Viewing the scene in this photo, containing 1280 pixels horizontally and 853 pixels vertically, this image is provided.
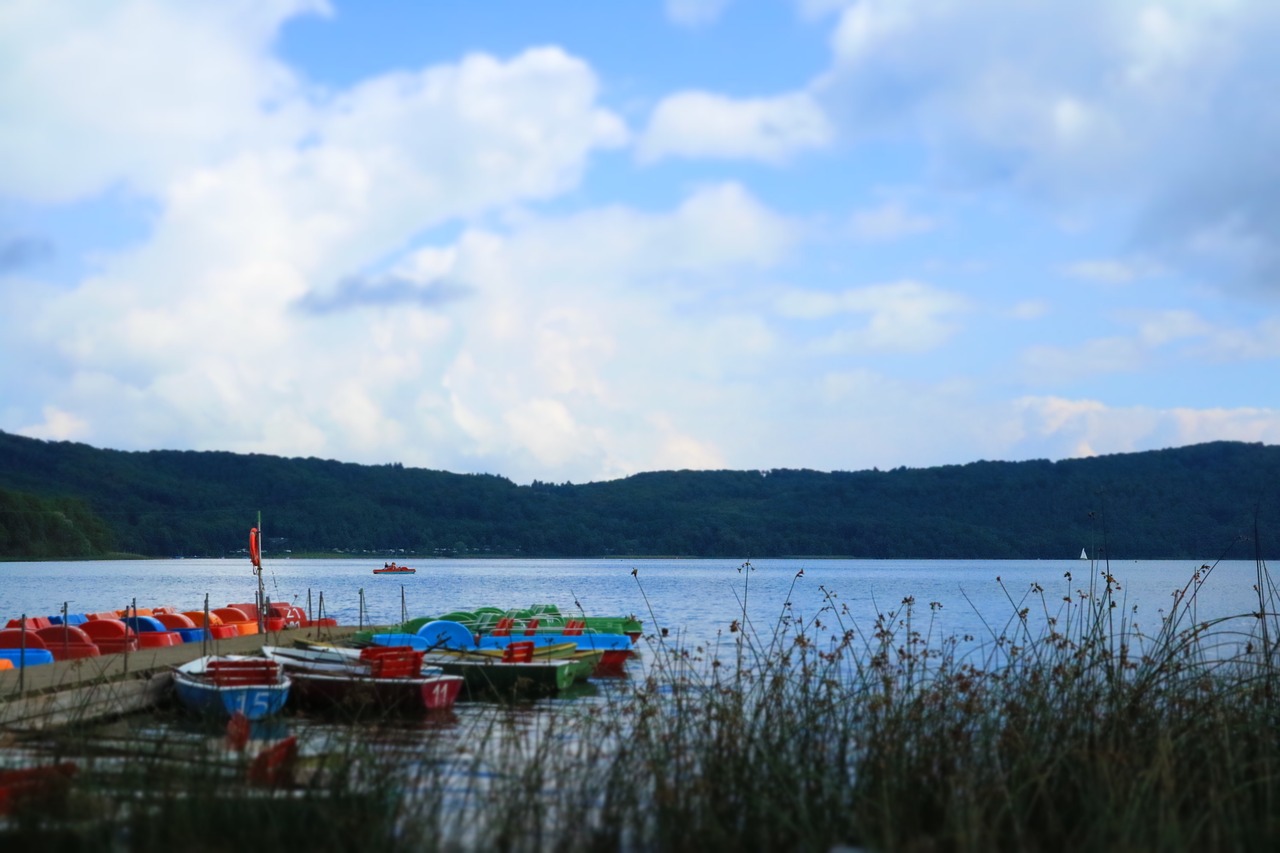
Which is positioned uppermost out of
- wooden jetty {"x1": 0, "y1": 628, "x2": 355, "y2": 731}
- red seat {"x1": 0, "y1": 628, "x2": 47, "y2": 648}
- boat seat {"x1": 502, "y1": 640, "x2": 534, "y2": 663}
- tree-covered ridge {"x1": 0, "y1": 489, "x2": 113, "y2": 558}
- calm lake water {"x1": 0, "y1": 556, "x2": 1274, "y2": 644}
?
tree-covered ridge {"x1": 0, "y1": 489, "x2": 113, "y2": 558}

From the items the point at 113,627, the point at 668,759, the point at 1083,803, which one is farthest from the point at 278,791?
the point at 113,627

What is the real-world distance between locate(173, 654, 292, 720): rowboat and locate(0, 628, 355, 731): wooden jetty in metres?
0.56

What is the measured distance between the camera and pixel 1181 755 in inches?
308

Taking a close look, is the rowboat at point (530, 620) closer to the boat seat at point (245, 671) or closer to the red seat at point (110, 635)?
the red seat at point (110, 635)

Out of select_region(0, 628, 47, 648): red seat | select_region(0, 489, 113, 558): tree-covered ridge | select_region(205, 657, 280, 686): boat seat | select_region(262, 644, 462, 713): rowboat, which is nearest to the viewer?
select_region(205, 657, 280, 686): boat seat

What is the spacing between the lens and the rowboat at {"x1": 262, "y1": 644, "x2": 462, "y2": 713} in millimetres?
15766

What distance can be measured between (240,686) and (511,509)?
136m

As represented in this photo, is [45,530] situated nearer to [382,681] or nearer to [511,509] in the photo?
[511,509]

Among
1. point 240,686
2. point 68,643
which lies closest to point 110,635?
point 68,643

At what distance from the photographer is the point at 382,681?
50.7 feet

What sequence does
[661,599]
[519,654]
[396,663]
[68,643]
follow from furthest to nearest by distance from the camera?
[661,599], [519,654], [68,643], [396,663]

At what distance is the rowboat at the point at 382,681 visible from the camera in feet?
51.7

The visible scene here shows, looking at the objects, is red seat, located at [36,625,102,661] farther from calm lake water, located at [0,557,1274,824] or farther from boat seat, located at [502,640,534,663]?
boat seat, located at [502,640,534,663]

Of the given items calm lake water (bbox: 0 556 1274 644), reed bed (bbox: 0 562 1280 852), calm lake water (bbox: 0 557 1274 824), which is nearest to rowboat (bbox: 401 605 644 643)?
calm lake water (bbox: 0 557 1274 824)
